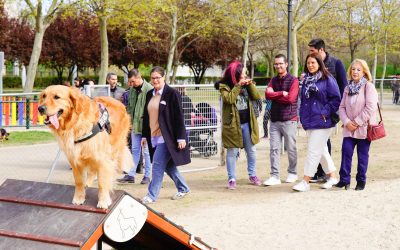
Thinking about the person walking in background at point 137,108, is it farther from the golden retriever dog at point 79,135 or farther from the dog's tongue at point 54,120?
the dog's tongue at point 54,120

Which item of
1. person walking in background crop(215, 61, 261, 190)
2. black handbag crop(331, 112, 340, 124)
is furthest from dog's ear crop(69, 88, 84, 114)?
black handbag crop(331, 112, 340, 124)

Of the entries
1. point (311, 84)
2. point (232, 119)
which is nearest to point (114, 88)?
point (232, 119)

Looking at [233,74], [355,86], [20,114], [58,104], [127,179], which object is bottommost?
[127,179]

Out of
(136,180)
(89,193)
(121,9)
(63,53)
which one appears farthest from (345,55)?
(89,193)

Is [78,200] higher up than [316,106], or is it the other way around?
[316,106]

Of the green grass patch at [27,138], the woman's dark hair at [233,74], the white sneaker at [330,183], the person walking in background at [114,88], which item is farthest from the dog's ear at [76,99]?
the green grass patch at [27,138]

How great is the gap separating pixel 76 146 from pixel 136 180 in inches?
219

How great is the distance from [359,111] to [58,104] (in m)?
4.98

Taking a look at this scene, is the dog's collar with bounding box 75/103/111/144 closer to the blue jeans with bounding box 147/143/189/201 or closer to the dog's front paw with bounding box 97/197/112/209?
the dog's front paw with bounding box 97/197/112/209

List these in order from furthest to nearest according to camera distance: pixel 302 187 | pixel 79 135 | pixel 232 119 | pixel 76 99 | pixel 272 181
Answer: pixel 272 181 < pixel 232 119 < pixel 302 187 < pixel 79 135 < pixel 76 99

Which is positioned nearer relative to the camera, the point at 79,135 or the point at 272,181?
the point at 79,135

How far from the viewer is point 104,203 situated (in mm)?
5312

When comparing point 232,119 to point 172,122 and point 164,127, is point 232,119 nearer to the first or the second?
point 172,122

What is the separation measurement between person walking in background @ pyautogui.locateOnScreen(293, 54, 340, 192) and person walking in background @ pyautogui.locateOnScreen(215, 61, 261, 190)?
82 centimetres
